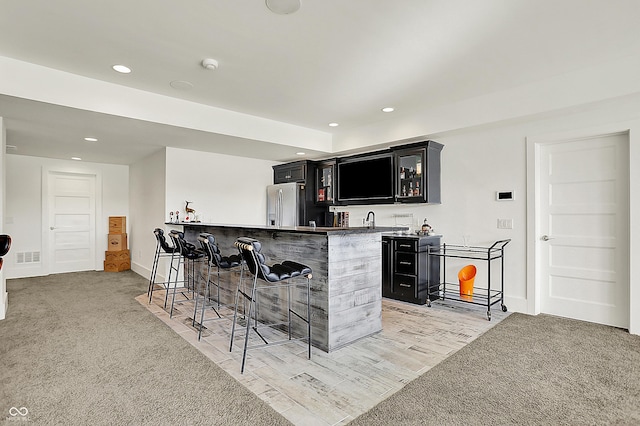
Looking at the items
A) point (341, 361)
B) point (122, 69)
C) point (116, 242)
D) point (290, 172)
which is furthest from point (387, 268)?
point (116, 242)

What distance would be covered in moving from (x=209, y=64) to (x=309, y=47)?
3.24 ft

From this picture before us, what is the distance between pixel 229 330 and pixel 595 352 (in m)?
3.30

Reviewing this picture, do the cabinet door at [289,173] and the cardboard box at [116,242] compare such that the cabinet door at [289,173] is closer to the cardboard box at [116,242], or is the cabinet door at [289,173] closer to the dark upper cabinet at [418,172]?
the dark upper cabinet at [418,172]

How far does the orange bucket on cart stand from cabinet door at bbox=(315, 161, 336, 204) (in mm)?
2481

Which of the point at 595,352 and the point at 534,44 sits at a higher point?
the point at 534,44

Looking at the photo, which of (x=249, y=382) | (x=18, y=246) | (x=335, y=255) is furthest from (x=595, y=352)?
(x=18, y=246)

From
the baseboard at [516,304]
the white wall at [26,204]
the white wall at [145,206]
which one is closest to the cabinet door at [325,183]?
the white wall at [145,206]

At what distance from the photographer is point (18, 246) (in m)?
6.31

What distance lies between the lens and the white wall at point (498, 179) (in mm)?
3688

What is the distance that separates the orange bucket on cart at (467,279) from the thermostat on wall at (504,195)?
95 cm

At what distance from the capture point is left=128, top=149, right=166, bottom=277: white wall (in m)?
5.72

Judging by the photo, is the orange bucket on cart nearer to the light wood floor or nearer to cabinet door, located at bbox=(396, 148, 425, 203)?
the light wood floor

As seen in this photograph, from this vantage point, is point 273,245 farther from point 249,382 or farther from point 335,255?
point 249,382

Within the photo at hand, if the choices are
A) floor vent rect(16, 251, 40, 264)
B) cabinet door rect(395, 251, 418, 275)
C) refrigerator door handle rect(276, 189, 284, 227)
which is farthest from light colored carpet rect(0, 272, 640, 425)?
floor vent rect(16, 251, 40, 264)
